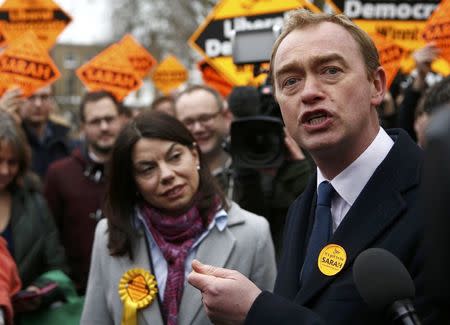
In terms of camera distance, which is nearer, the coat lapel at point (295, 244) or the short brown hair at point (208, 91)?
the coat lapel at point (295, 244)

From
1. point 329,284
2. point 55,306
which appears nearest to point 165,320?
point 55,306

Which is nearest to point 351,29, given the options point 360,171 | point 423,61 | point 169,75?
point 360,171

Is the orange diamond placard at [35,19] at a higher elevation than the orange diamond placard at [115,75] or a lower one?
higher

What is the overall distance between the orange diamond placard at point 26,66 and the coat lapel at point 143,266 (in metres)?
3.37

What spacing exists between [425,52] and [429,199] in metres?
4.29

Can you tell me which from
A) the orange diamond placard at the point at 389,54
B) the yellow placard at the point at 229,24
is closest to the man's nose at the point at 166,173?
the yellow placard at the point at 229,24

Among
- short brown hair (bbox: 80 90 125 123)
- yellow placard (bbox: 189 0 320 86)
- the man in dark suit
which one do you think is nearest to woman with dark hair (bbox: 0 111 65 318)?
short brown hair (bbox: 80 90 125 123)

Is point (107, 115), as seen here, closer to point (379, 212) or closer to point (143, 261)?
point (143, 261)

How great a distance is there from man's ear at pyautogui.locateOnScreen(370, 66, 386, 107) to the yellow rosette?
4.31 feet

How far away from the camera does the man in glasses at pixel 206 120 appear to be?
4352 millimetres

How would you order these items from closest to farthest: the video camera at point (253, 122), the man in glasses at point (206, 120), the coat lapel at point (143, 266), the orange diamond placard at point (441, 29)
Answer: the coat lapel at point (143, 266) < the video camera at point (253, 122) < the man in glasses at point (206, 120) < the orange diamond placard at point (441, 29)

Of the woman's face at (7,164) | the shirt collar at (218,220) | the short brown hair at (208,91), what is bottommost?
the shirt collar at (218,220)

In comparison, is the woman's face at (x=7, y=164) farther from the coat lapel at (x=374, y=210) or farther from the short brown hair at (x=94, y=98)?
the coat lapel at (x=374, y=210)

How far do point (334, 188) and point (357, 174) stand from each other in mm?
97
